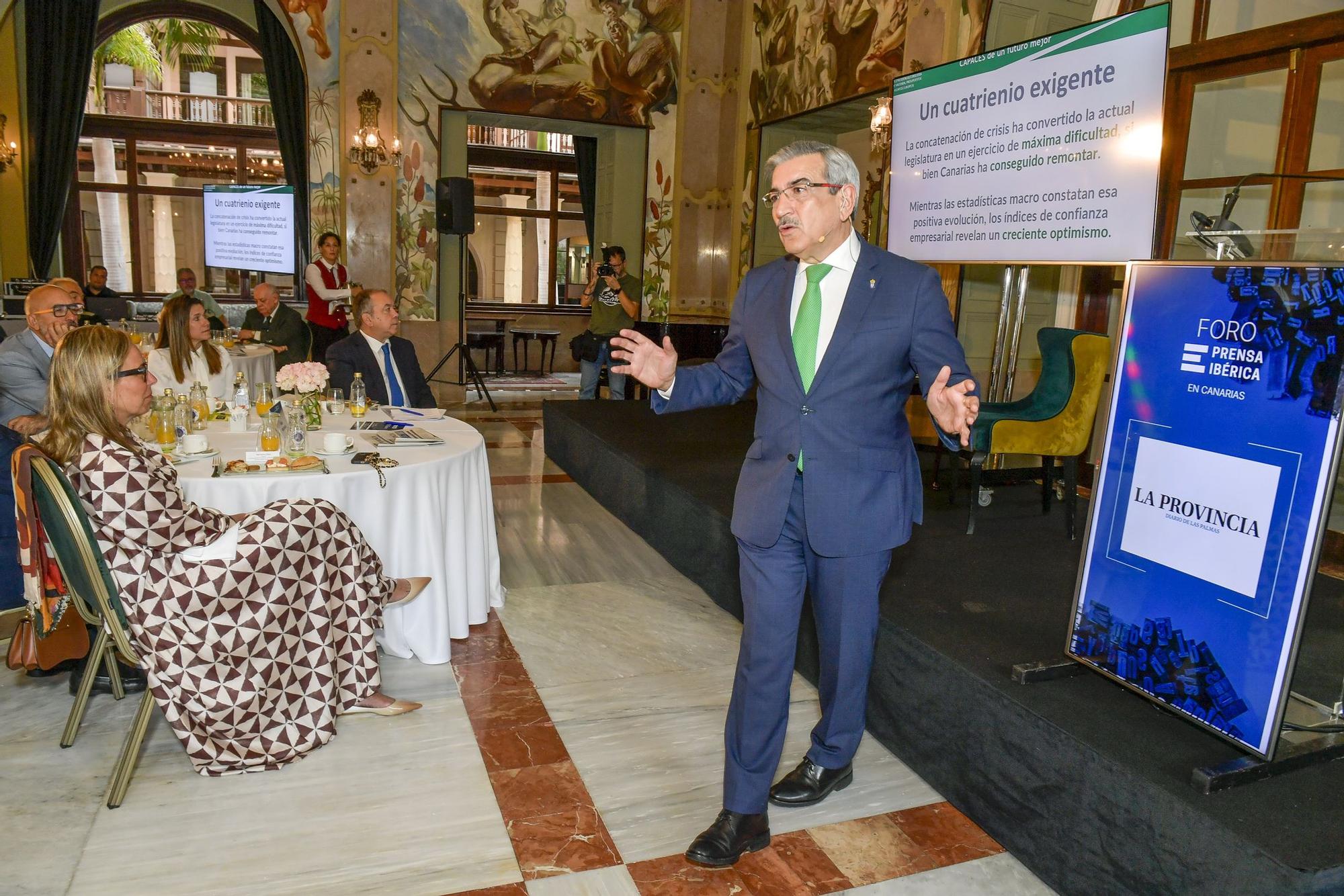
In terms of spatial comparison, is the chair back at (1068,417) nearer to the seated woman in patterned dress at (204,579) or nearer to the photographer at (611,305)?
the seated woman in patterned dress at (204,579)

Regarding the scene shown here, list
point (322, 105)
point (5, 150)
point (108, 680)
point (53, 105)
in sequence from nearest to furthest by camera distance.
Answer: point (108, 680), point (322, 105), point (5, 150), point (53, 105)

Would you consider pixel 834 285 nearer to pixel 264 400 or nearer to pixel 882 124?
pixel 264 400

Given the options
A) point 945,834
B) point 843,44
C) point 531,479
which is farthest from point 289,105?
point 945,834

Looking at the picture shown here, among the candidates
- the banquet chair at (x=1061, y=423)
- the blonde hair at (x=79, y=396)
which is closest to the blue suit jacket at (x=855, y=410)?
the blonde hair at (x=79, y=396)

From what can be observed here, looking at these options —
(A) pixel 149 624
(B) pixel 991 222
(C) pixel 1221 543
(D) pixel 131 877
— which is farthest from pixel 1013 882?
(B) pixel 991 222

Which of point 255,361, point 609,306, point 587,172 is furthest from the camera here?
point 587,172

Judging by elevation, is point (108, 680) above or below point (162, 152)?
below

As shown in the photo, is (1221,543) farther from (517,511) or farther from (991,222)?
(517,511)

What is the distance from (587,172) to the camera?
46.4 ft

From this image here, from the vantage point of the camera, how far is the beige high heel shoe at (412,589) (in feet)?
10.2

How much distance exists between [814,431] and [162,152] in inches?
572

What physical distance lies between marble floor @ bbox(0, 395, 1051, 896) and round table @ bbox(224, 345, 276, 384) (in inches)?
158

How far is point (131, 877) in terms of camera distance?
2.14 meters

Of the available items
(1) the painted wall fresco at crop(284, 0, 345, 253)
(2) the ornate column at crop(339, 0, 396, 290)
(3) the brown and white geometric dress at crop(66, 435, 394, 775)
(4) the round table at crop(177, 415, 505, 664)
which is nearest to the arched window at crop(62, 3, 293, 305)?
(1) the painted wall fresco at crop(284, 0, 345, 253)
